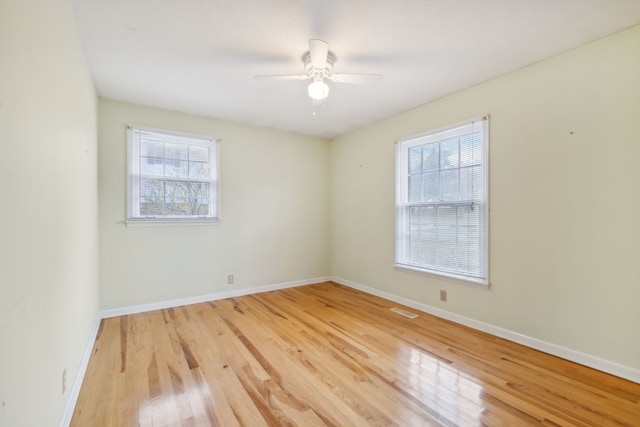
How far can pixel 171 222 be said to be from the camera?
3611mm

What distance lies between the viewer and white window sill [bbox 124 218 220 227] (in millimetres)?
3396

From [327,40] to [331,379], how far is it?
8.36 ft

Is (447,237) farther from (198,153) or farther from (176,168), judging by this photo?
(176,168)

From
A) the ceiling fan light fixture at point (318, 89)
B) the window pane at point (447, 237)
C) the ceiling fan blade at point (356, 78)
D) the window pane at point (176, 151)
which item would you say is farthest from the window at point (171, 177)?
the window pane at point (447, 237)

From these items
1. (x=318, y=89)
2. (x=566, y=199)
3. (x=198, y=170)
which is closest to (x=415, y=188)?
(x=566, y=199)

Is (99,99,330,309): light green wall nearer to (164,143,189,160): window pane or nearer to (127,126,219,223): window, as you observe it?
(127,126,219,223): window

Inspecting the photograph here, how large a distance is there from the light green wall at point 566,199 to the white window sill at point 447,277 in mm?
69

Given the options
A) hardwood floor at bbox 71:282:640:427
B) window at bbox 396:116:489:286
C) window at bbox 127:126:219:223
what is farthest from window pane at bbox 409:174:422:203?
window at bbox 127:126:219:223

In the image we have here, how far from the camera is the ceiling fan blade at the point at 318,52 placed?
80.9 inches

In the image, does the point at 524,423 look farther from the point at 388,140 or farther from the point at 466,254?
the point at 388,140

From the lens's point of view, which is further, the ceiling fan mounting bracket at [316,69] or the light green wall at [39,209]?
the ceiling fan mounting bracket at [316,69]

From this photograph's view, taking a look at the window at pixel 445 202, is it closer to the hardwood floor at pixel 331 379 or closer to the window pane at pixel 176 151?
the hardwood floor at pixel 331 379

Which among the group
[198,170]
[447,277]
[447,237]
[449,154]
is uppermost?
[449,154]

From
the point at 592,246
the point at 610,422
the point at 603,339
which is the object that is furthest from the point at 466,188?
the point at 610,422
